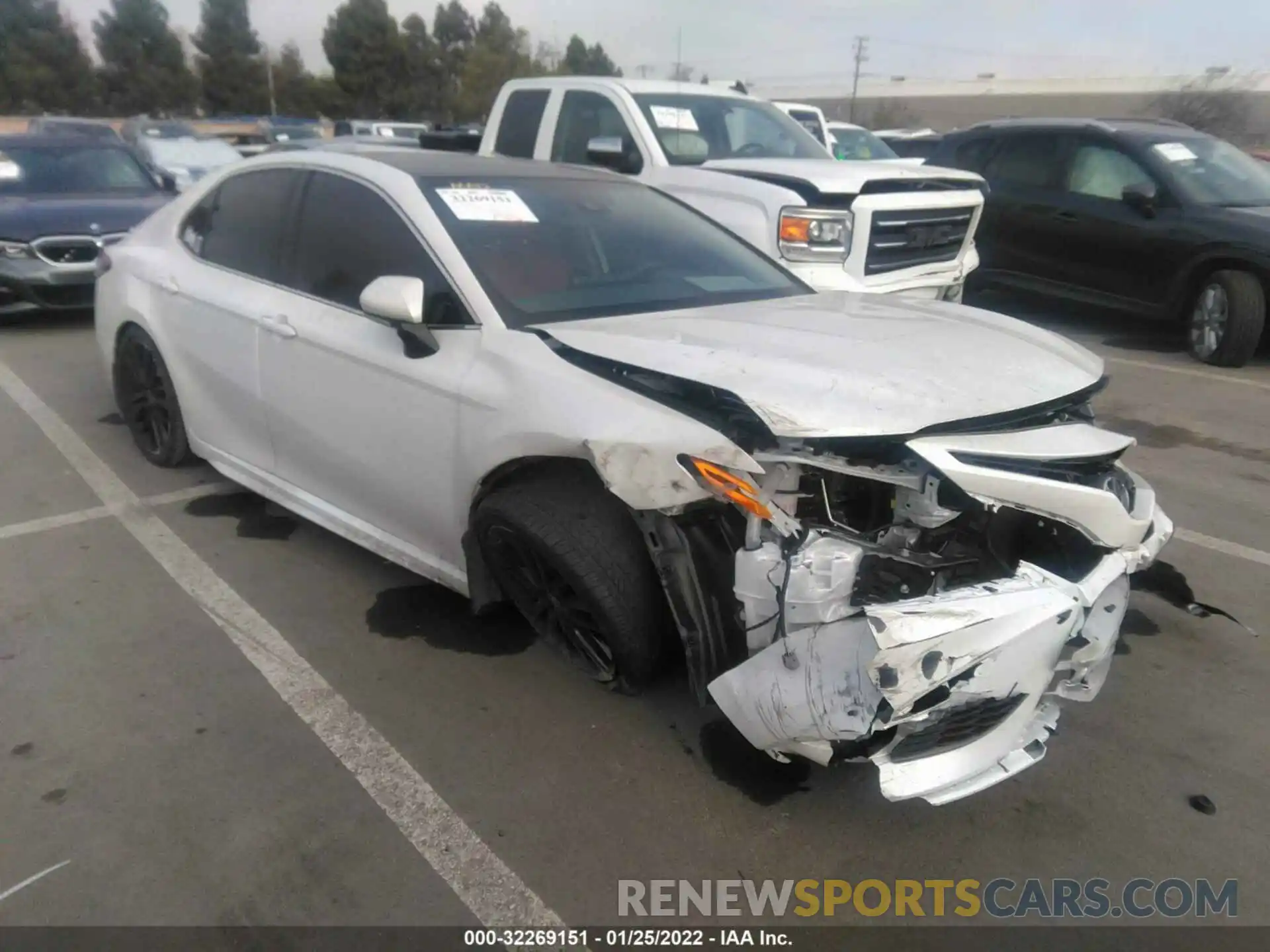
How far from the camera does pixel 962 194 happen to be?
6871mm

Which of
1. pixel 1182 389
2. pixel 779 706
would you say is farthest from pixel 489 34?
pixel 779 706

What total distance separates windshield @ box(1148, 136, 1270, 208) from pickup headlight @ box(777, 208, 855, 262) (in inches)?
145

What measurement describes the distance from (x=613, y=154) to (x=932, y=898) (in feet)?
18.1

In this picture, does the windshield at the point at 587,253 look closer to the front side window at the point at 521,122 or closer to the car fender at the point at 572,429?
the car fender at the point at 572,429

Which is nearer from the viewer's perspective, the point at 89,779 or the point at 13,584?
the point at 89,779

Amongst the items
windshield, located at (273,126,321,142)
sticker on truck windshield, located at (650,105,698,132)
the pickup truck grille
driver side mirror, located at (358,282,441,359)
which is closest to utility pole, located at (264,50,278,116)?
windshield, located at (273,126,321,142)

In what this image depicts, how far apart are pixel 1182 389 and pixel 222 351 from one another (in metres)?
6.31

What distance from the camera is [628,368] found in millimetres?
2807

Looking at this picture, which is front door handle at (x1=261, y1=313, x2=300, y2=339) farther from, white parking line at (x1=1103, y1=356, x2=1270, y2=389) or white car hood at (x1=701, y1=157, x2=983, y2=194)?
white parking line at (x1=1103, y1=356, x2=1270, y2=389)

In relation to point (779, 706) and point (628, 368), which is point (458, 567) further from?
point (779, 706)

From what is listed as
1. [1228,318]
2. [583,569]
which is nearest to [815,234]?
[1228,318]

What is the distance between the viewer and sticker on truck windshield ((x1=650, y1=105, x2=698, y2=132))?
280 inches

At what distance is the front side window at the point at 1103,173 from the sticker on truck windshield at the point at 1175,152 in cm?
21

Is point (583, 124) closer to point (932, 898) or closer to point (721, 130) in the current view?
point (721, 130)
